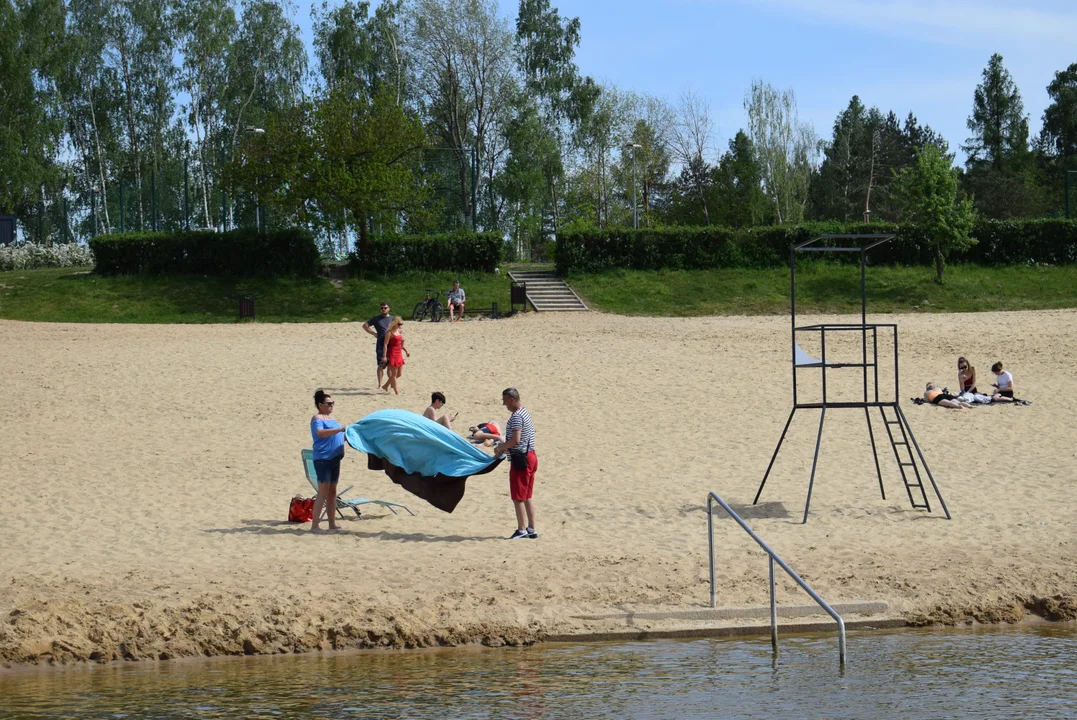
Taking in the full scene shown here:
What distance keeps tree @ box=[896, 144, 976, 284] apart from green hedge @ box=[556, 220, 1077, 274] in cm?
116

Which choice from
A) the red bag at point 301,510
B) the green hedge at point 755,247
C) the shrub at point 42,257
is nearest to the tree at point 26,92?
the shrub at point 42,257

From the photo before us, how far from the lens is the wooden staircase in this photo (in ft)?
124

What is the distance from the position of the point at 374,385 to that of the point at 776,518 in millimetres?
10703

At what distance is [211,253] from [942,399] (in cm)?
2731

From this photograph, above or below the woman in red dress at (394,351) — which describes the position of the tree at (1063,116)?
above

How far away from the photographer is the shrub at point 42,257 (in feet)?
149

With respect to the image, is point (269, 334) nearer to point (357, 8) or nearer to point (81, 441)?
point (81, 441)

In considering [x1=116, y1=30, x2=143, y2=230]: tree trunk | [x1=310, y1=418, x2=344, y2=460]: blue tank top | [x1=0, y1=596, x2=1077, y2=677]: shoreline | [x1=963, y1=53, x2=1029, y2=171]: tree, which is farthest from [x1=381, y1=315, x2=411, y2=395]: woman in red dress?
[x1=963, y1=53, x2=1029, y2=171]: tree

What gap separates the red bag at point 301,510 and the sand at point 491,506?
12.4 inches

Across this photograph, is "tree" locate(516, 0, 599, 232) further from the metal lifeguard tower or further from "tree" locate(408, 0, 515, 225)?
the metal lifeguard tower

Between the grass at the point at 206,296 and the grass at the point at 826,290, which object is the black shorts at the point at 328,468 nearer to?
the grass at the point at 206,296

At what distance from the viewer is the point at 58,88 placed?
2275 inches

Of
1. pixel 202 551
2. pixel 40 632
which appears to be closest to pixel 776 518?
pixel 202 551

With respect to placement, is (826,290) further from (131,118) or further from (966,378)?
(131,118)
